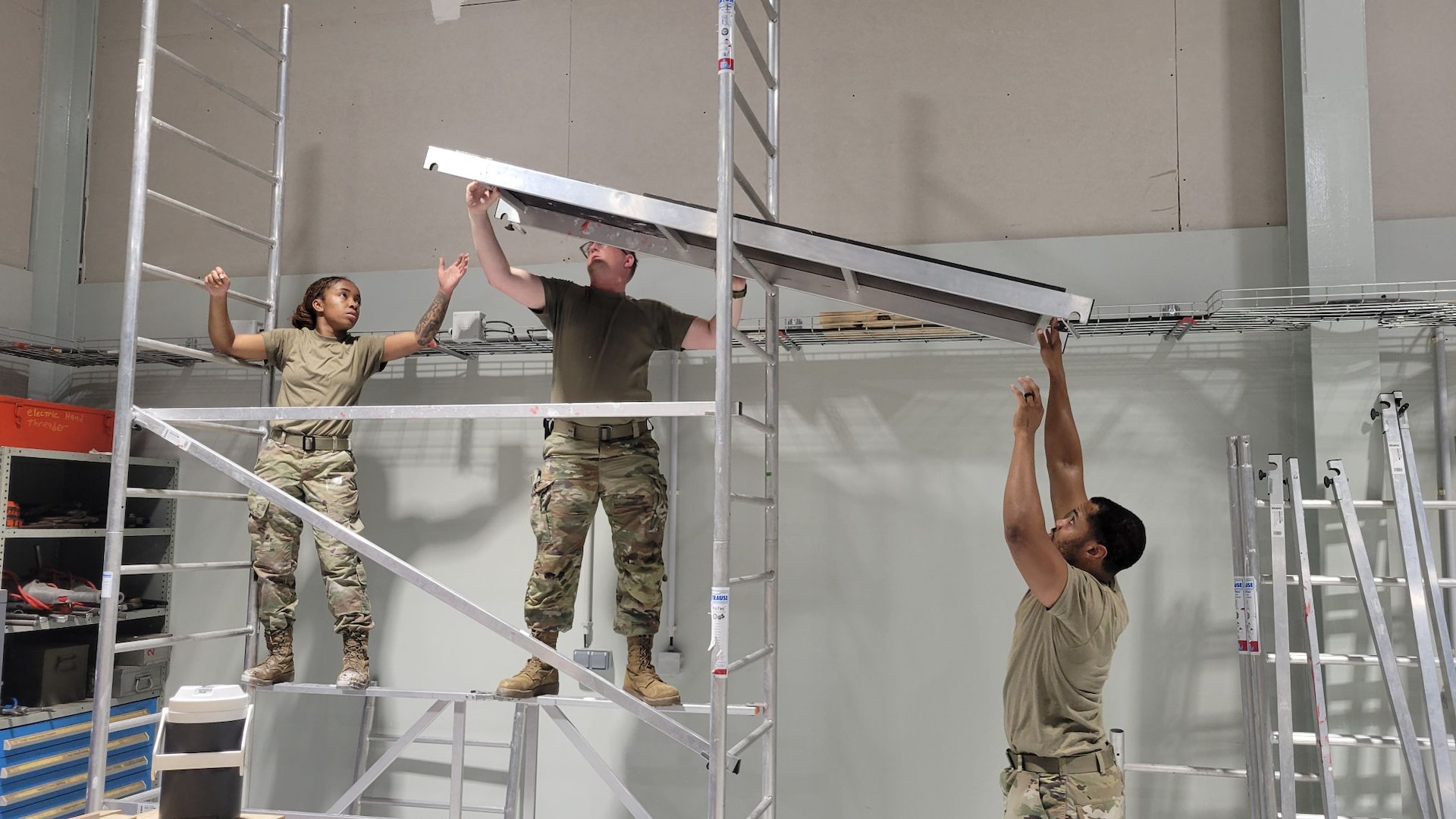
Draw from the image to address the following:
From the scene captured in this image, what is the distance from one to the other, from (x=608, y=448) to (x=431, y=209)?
1.96 m

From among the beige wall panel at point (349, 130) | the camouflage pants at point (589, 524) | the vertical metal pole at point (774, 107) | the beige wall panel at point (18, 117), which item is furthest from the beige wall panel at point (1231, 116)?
the beige wall panel at point (18, 117)

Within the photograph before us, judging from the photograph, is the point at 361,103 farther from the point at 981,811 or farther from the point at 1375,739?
the point at 1375,739

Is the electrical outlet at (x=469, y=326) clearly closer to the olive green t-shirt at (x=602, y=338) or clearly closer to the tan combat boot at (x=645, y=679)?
the olive green t-shirt at (x=602, y=338)

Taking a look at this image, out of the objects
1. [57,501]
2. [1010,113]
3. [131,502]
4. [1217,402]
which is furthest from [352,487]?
[1217,402]

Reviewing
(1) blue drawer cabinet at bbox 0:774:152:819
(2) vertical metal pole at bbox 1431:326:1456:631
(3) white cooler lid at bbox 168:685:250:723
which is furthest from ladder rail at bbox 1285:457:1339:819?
(1) blue drawer cabinet at bbox 0:774:152:819

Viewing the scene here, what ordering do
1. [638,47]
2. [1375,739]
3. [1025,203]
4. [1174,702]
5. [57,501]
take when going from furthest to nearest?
[57,501] < [638,47] < [1025,203] < [1174,702] < [1375,739]

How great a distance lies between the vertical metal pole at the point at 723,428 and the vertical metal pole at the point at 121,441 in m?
2.15

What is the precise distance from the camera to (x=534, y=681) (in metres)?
3.60

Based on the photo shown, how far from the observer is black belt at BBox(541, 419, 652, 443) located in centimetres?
363

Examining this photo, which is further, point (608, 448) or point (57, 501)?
point (57, 501)

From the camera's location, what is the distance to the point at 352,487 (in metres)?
4.19

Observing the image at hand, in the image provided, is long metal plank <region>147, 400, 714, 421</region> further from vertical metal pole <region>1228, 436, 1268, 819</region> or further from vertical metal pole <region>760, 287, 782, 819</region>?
vertical metal pole <region>1228, 436, 1268, 819</region>

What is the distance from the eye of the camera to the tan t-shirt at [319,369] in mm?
4184

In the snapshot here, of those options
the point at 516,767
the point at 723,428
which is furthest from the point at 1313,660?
the point at 516,767
